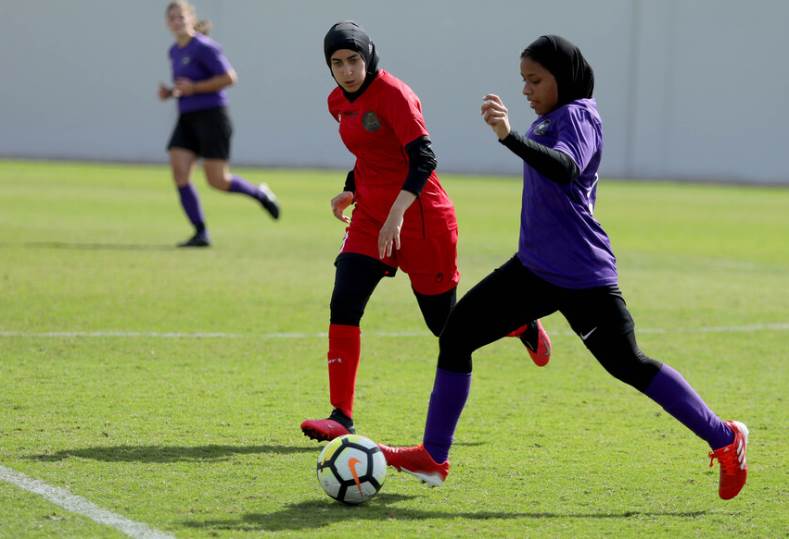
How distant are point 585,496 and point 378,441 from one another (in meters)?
1.17

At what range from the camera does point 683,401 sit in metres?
4.95

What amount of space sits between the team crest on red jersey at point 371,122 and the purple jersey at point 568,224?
1.22 m

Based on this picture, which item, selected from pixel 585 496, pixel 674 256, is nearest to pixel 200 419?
pixel 585 496

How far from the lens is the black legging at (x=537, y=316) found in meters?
4.97

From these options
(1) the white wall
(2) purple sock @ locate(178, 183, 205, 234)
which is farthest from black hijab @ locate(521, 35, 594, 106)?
(1) the white wall

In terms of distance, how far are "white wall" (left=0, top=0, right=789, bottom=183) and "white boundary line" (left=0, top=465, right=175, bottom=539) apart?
1265 inches

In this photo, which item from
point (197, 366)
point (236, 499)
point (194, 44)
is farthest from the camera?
point (194, 44)

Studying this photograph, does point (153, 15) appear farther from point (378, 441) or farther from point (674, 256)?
point (378, 441)

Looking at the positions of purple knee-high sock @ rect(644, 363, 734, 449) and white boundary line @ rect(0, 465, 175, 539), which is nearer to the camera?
white boundary line @ rect(0, 465, 175, 539)

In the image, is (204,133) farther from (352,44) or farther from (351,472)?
(351,472)

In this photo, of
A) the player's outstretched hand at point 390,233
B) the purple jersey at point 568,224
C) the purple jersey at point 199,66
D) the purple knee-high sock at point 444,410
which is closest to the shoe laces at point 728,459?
the purple jersey at point 568,224

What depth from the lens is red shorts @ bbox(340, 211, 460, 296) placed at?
20.3 ft

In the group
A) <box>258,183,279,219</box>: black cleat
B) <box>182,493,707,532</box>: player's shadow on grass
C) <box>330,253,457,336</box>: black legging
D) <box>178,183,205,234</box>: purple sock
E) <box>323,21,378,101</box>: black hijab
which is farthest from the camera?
<box>258,183,279,219</box>: black cleat

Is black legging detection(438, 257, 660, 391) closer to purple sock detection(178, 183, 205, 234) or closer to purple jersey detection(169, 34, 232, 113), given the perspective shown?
purple sock detection(178, 183, 205, 234)
